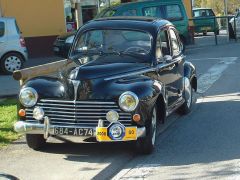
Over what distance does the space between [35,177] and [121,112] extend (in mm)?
1279

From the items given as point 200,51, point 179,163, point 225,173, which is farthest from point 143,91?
point 200,51

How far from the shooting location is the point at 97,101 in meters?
6.86

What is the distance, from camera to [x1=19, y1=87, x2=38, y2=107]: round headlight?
709 centimetres

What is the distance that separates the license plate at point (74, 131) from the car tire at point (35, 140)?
2.04 ft

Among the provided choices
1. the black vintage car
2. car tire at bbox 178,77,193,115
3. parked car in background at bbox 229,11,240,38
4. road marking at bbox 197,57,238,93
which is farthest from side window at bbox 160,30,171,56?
parked car in background at bbox 229,11,240,38

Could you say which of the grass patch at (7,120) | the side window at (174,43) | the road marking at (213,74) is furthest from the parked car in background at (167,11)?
Result: the side window at (174,43)

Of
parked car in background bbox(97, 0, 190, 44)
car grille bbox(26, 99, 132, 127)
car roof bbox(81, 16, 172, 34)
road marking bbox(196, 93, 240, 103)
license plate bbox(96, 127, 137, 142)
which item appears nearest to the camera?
license plate bbox(96, 127, 137, 142)

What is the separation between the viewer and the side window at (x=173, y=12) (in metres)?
20.5

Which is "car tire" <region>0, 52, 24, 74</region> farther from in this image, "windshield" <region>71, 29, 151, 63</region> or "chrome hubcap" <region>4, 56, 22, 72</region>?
"windshield" <region>71, 29, 151, 63</region>

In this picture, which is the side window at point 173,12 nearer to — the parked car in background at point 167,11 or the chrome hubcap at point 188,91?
the parked car in background at point 167,11

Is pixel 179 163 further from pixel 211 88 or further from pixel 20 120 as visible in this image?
pixel 211 88

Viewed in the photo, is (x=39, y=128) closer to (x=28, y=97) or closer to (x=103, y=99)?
(x=28, y=97)

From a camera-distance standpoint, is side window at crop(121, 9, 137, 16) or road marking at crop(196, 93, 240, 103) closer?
road marking at crop(196, 93, 240, 103)

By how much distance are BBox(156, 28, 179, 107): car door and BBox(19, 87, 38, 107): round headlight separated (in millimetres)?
1788
